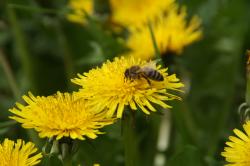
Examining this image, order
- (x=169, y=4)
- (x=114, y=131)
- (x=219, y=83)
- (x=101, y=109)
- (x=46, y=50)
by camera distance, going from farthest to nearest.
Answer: (x=46, y=50) < (x=219, y=83) < (x=169, y=4) < (x=114, y=131) < (x=101, y=109)

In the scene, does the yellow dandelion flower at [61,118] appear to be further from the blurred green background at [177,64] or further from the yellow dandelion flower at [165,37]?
the yellow dandelion flower at [165,37]

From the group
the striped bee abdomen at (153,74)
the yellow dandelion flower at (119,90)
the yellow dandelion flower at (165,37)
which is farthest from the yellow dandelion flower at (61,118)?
the yellow dandelion flower at (165,37)

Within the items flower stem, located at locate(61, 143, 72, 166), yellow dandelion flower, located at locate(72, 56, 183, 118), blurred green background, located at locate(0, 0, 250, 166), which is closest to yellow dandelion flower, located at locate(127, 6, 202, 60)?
blurred green background, located at locate(0, 0, 250, 166)

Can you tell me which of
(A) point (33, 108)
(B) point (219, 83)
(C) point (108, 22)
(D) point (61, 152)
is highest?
(C) point (108, 22)

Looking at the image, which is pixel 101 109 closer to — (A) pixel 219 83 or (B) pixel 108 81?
(B) pixel 108 81

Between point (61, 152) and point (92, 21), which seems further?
point (92, 21)

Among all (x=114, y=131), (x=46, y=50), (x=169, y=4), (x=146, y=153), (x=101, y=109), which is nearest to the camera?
(x=101, y=109)

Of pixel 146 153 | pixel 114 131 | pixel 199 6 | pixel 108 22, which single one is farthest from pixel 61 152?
pixel 199 6
